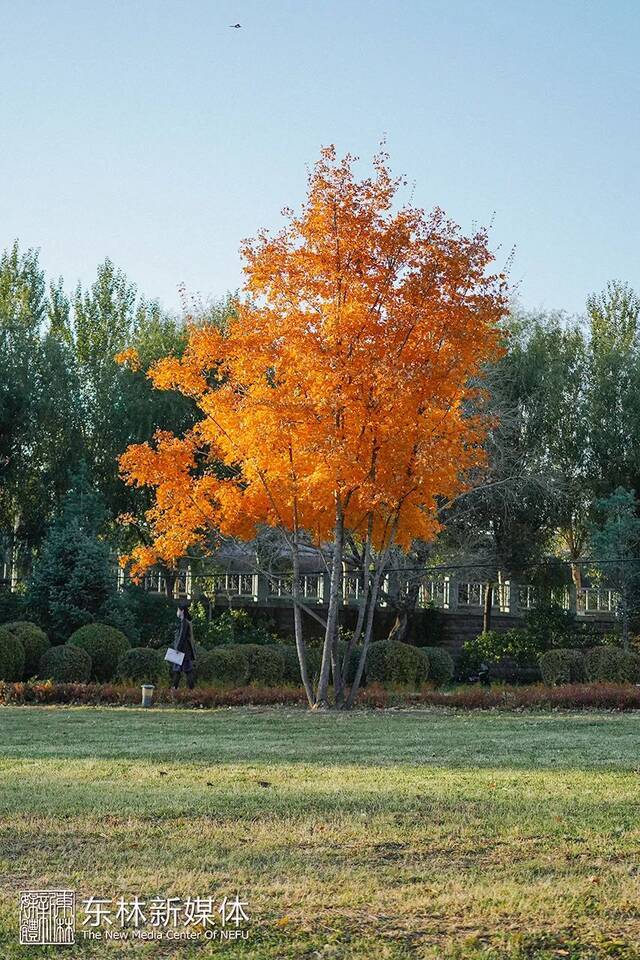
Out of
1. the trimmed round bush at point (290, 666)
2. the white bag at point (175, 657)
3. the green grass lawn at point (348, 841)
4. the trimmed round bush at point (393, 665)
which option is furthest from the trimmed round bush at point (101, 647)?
the green grass lawn at point (348, 841)

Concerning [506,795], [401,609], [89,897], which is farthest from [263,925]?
[401,609]

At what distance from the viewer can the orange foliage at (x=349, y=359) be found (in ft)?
45.1

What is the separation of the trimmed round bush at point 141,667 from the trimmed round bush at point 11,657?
64.1 inches

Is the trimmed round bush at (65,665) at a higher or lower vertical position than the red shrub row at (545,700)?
higher

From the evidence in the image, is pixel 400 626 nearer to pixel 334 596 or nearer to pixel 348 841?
pixel 334 596

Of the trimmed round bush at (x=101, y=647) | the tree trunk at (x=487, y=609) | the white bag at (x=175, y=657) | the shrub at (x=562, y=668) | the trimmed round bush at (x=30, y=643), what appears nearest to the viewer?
the white bag at (x=175, y=657)

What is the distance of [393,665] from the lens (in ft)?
62.2

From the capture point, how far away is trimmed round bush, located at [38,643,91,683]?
18.3 meters

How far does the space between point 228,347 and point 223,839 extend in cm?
998

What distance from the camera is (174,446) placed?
49.3 feet

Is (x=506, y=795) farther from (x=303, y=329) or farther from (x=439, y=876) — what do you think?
(x=303, y=329)

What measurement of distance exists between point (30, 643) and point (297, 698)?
5.44 meters

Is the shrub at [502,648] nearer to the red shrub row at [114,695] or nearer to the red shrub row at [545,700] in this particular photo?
the red shrub row at [545,700]

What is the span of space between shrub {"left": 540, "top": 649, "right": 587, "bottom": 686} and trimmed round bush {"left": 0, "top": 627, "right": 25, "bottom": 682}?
9547 millimetres
